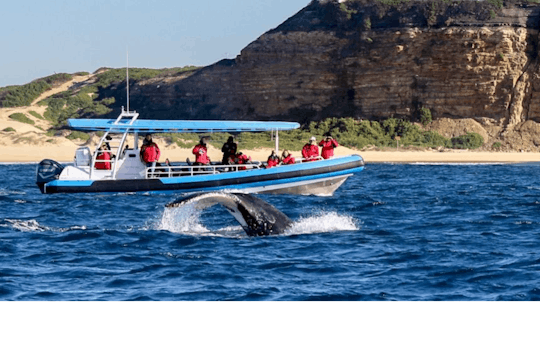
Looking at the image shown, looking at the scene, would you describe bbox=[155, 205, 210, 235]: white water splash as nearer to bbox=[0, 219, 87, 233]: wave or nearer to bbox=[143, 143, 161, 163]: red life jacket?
bbox=[0, 219, 87, 233]: wave

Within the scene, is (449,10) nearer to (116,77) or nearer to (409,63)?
(409,63)

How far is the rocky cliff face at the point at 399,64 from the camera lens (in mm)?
55781

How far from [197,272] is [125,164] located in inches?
607

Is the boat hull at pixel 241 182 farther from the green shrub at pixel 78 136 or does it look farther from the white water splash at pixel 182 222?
the green shrub at pixel 78 136

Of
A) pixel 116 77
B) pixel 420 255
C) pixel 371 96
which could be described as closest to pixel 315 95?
pixel 371 96

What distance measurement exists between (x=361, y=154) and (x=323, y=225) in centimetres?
3621

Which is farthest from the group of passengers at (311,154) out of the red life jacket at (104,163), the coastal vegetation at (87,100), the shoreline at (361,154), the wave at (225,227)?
the coastal vegetation at (87,100)

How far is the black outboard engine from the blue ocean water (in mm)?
3487

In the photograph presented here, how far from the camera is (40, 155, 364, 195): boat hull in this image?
83.0ft

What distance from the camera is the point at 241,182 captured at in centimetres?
2536

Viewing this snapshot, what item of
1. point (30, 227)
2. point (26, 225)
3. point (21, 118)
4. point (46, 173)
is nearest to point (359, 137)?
point (21, 118)

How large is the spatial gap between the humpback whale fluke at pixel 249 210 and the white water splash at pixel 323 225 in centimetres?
Answer: 41

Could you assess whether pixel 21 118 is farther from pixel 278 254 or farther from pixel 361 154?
pixel 278 254

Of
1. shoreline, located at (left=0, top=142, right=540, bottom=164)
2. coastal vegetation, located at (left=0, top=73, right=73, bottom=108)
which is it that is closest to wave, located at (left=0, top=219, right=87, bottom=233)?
shoreline, located at (left=0, top=142, right=540, bottom=164)
